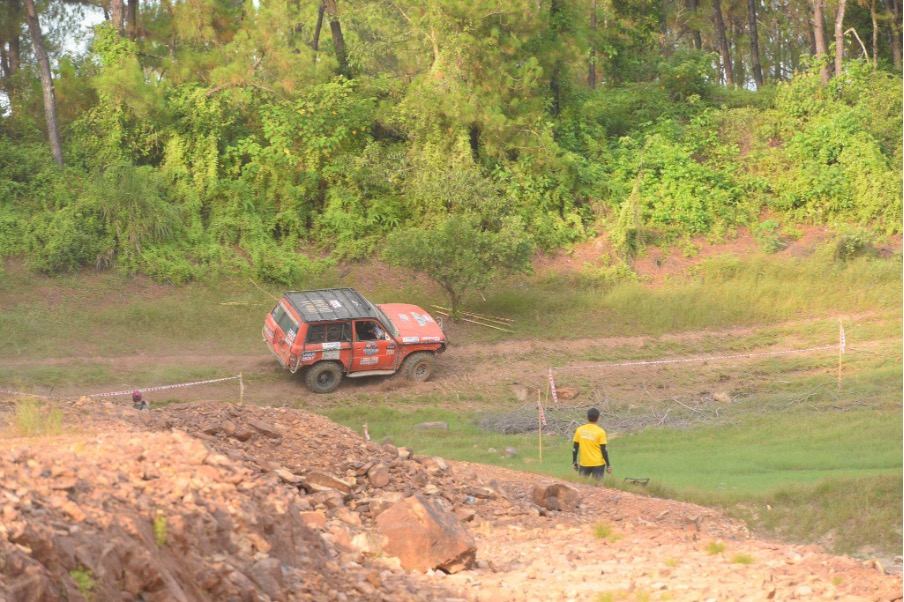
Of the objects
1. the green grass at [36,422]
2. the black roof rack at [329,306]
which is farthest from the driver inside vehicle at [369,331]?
the green grass at [36,422]

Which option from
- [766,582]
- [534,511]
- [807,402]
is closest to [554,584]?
[766,582]

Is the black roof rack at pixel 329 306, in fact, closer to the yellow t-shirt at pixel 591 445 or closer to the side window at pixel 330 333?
the side window at pixel 330 333

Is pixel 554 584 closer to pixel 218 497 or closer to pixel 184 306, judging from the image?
pixel 218 497

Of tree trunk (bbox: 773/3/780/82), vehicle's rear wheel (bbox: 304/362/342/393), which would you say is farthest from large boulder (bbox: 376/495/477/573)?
tree trunk (bbox: 773/3/780/82)

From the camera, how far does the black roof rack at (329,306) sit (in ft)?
68.0

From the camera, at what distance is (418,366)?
2173 centimetres

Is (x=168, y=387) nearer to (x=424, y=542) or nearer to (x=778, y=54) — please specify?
(x=424, y=542)

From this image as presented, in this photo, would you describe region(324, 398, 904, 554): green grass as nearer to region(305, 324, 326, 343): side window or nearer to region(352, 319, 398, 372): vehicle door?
region(352, 319, 398, 372): vehicle door

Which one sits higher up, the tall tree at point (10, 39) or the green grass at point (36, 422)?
the tall tree at point (10, 39)

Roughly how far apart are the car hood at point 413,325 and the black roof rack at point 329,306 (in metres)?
0.65

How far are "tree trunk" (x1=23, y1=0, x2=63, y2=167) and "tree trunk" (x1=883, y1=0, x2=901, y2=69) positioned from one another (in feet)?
87.7

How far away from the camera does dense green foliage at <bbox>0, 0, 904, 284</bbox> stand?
90.0ft

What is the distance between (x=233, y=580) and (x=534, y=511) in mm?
5090

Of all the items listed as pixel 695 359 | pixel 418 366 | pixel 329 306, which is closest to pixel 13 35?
pixel 329 306
